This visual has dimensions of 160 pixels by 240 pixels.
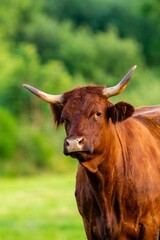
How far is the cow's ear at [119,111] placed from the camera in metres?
11.3

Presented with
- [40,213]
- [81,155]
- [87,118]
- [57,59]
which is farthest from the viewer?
[57,59]

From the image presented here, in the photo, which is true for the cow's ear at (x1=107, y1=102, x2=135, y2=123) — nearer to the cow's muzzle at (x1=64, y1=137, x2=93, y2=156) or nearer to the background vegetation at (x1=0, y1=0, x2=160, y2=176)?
the cow's muzzle at (x1=64, y1=137, x2=93, y2=156)

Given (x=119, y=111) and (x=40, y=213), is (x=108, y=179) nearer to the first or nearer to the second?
(x=119, y=111)

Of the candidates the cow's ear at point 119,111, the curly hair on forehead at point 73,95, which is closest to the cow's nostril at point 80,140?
the curly hair on forehead at point 73,95

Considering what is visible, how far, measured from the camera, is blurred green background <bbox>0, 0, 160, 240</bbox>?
2871cm

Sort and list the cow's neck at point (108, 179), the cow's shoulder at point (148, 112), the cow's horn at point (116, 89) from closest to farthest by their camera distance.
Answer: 1. the cow's horn at point (116, 89)
2. the cow's neck at point (108, 179)
3. the cow's shoulder at point (148, 112)

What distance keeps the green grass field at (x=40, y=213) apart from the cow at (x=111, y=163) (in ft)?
10.4

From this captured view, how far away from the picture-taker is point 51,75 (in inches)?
2363

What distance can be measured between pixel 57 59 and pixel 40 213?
1993 inches

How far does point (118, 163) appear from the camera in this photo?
11766 millimetres

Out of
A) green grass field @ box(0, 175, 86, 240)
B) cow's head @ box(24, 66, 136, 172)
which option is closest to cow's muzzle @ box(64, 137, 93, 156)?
cow's head @ box(24, 66, 136, 172)

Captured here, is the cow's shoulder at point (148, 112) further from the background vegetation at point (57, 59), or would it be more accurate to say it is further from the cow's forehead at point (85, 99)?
the background vegetation at point (57, 59)

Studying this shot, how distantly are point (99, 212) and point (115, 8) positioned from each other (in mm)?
76313

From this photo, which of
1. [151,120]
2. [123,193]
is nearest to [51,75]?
[151,120]
